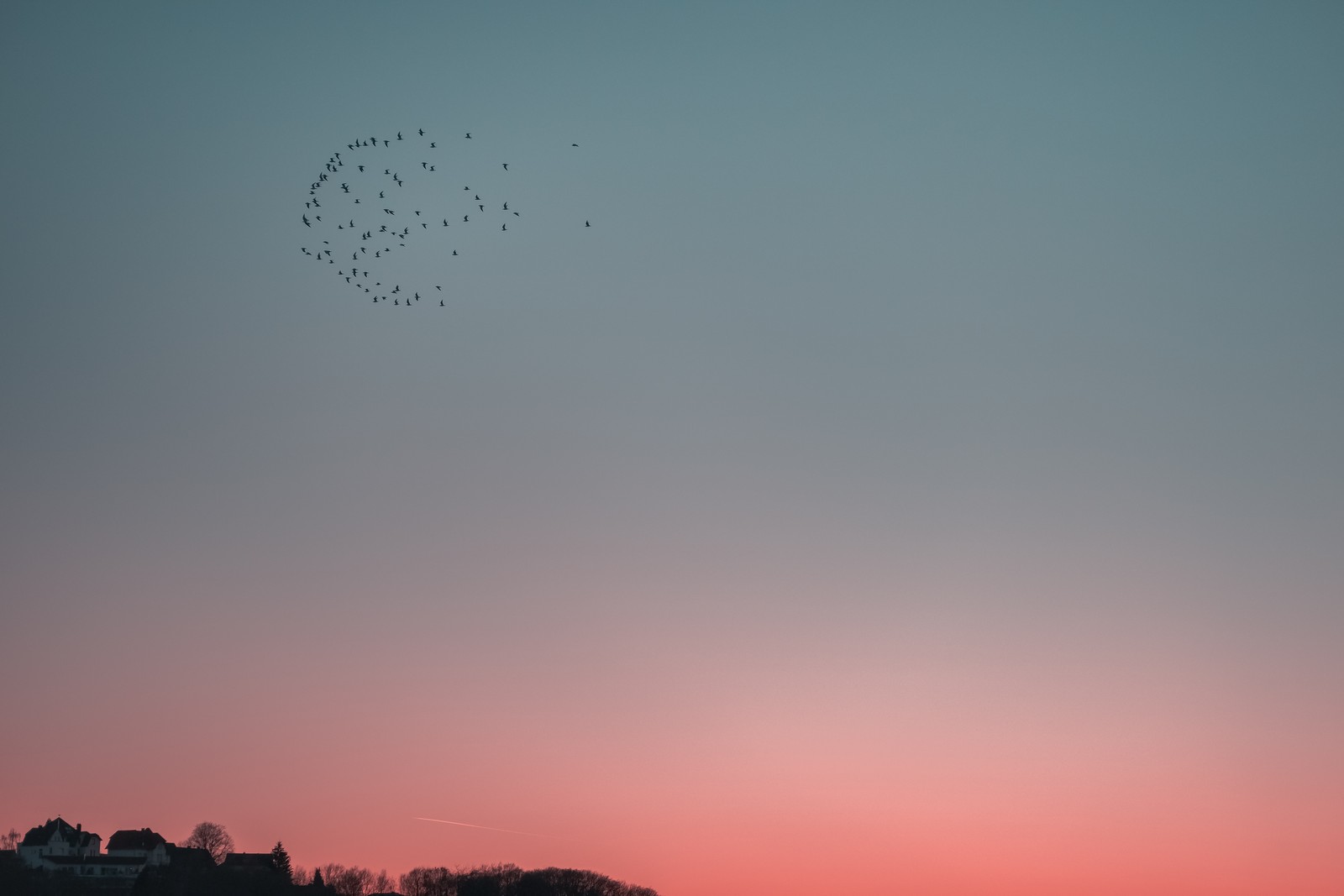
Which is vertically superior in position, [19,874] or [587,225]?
[587,225]

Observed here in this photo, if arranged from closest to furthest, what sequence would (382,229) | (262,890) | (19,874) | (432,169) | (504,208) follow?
(382,229)
(432,169)
(504,208)
(19,874)
(262,890)

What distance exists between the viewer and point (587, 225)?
93.2 m

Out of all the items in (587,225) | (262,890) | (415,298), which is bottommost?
(262,890)

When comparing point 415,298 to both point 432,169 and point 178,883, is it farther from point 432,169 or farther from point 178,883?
point 178,883

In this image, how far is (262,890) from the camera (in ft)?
631

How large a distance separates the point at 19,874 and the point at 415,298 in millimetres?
132131

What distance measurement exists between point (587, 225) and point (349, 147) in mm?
16736

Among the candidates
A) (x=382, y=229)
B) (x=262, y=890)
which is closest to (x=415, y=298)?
(x=382, y=229)

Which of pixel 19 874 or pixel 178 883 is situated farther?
pixel 178 883

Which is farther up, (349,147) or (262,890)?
(349,147)

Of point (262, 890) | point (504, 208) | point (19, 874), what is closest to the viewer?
point (504, 208)

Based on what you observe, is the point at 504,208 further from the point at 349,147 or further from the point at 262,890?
the point at 262,890

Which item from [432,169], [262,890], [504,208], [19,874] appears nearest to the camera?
[432,169]

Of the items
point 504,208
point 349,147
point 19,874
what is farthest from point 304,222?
point 19,874
